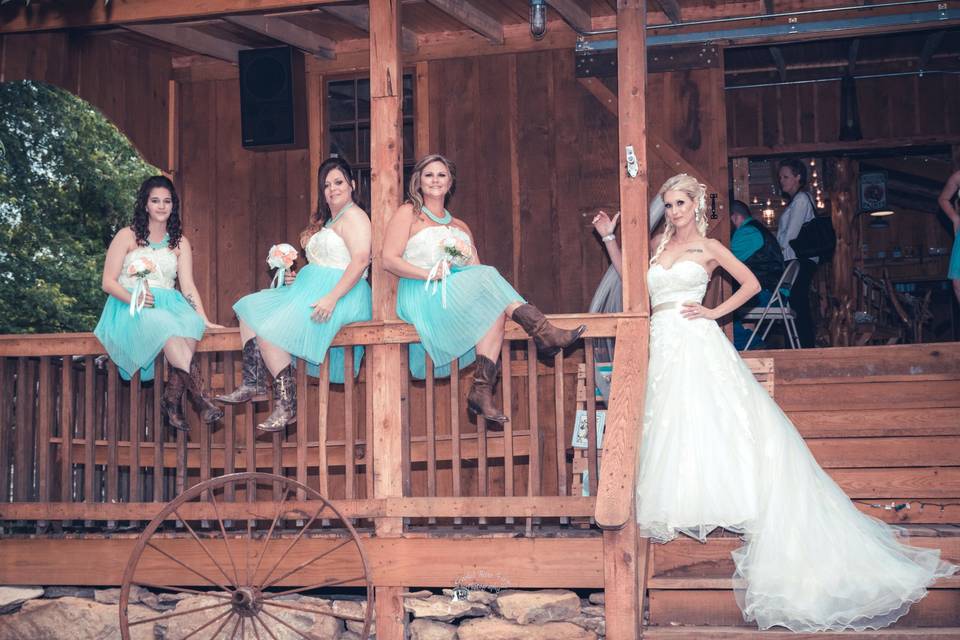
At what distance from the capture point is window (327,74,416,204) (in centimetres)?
1001

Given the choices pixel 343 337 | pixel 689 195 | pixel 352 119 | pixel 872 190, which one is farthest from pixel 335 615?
pixel 872 190

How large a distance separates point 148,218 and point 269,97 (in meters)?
2.39

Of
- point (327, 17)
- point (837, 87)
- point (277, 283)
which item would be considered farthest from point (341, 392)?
point (837, 87)

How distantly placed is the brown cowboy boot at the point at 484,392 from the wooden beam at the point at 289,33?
11.6 ft

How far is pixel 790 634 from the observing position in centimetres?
580

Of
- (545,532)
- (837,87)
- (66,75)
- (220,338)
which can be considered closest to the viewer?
(545,532)

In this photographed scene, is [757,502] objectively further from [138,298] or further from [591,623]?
[138,298]

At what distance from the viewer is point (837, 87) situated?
40.9 ft

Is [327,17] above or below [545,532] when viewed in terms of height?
above

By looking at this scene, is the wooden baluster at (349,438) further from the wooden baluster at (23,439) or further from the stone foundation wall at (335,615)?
the wooden baluster at (23,439)

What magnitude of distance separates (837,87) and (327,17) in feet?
19.2

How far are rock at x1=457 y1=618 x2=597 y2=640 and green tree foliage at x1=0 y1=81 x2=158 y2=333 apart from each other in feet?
45.6

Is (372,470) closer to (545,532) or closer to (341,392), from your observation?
(545,532)

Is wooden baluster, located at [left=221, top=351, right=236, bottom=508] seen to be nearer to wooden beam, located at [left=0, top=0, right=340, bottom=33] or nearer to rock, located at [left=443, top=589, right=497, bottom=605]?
rock, located at [left=443, top=589, right=497, bottom=605]
